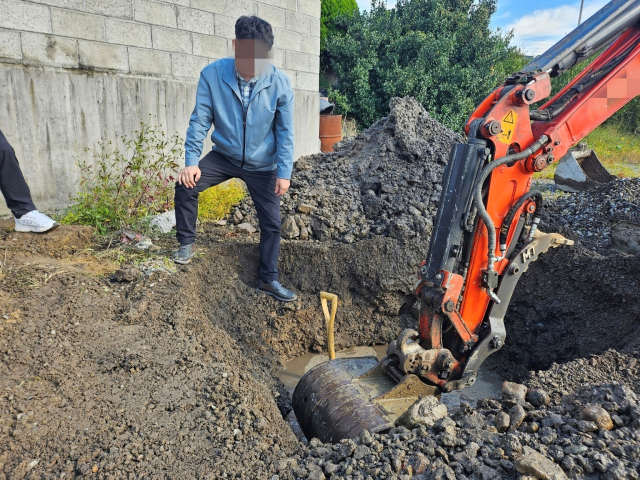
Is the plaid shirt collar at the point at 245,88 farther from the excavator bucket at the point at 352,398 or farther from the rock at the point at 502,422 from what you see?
the rock at the point at 502,422

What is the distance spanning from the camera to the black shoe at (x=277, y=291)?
4.12 meters

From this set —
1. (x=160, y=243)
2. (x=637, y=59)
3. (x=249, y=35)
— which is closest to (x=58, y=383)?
(x=160, y=243)

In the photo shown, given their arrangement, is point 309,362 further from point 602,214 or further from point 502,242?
point 602,214

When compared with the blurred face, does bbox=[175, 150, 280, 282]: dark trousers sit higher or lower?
lower

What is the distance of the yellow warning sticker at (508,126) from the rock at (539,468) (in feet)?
4.97

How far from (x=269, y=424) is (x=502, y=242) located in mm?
1660

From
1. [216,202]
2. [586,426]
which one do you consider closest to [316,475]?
[586,426]

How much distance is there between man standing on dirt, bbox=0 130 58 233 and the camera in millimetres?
3672

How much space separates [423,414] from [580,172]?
6.48m

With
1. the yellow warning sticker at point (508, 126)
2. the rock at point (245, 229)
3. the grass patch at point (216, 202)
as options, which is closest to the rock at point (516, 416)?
the yellow warning sticker at point (508, 126)

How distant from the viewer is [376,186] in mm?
5316

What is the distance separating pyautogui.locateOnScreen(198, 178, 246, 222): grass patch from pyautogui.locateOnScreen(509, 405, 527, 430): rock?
3750 mm

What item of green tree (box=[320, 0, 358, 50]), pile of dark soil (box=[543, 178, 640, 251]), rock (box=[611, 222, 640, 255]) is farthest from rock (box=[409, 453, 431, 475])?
green tree (box=[320, 0, 358, 50])

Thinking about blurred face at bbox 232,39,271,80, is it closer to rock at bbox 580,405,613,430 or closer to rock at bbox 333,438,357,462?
rock at bbox 333,438,357,462
